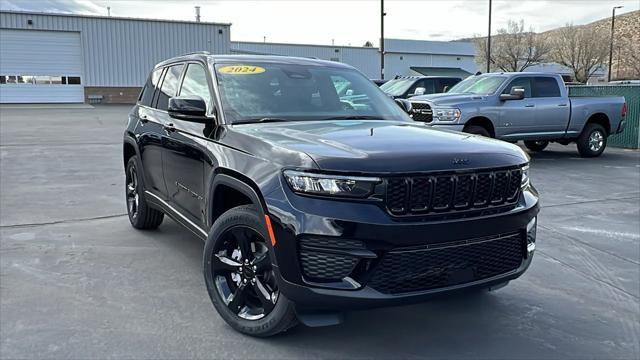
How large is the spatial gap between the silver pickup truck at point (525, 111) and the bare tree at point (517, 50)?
5197cm

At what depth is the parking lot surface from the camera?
3.46 metres

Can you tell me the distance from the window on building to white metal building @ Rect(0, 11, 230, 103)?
119ft

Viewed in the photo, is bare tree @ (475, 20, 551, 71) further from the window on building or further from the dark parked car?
the window on building

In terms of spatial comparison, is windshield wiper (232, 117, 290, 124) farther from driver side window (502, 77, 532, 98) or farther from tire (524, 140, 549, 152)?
tire (524, 140, 549, 152)

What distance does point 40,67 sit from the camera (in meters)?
36.4

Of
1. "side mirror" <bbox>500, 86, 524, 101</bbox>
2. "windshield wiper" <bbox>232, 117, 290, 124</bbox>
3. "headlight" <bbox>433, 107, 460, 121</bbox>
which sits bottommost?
"headlight" <bbox>433, 107, 460, 121</bbox>

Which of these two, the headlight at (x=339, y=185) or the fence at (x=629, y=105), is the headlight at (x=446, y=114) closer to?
the fence at (x=629, y=105)

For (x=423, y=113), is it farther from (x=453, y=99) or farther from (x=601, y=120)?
(x=601, y=120)

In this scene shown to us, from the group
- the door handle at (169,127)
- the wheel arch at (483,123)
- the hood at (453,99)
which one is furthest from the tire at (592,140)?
the door handle at (169,127)

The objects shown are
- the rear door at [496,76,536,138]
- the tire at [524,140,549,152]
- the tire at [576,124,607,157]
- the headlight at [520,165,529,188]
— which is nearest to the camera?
the headlight at [520,165,529,188]

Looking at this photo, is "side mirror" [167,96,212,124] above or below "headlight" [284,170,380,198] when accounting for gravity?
above

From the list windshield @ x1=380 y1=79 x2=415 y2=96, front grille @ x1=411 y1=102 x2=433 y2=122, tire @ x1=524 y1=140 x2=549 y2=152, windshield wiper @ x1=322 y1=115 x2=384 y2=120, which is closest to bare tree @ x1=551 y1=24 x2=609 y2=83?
windshield @ x1=380 y1=79 x2=415 y2=96

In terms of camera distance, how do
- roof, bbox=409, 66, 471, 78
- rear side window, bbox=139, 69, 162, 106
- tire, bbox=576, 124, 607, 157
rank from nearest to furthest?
rear side window, bbox=139, 69, 162, 106 < tire, bbox=576, 124, 607, 157 < roof, bbox=409, 66, 471, 78

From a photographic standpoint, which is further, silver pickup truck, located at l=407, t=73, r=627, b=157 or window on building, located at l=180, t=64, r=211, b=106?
silver pickup truck, located at l=407, t=73, r=627, b=157
